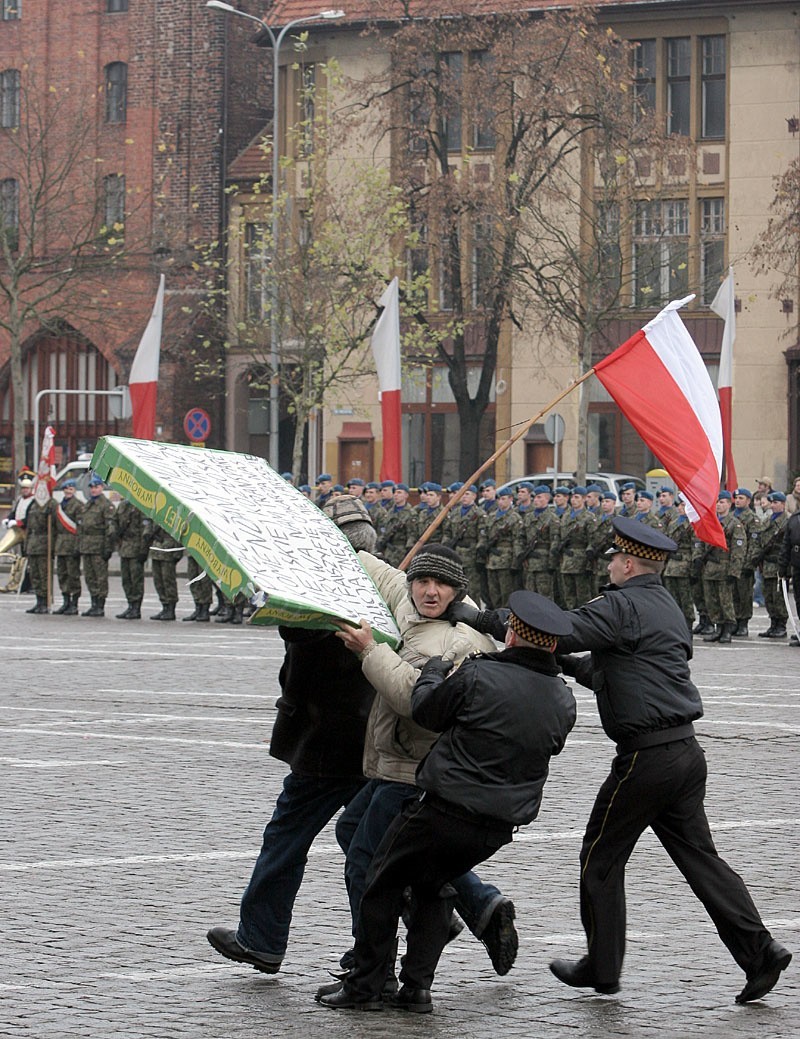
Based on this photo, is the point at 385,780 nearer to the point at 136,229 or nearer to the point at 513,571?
the point at 513,571

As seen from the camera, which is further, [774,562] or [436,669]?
[774,562]

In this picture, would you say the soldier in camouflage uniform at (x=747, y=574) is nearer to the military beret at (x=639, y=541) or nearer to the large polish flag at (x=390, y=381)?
the large polish flag at (x=390, y=381)

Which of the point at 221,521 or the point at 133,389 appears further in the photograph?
the point at 133,389

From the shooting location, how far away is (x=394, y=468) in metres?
27.2

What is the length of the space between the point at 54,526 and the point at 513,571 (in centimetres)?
695

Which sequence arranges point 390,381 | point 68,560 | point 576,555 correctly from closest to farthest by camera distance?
point 576,555
point 390,381
point 68,560

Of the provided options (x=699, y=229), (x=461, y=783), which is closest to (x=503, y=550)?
(x=461, y=783)

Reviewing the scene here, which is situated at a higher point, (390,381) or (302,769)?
(390,381)

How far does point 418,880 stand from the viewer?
6.81m

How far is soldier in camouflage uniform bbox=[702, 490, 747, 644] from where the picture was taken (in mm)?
23547

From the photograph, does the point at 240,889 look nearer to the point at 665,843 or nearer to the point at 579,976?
the point at 579,976

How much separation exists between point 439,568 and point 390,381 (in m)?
20.7

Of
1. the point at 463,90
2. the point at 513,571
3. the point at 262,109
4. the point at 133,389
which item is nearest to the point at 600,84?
the point at 463,90

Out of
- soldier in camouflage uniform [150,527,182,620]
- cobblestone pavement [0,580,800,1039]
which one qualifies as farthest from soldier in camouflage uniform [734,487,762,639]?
soldier in camouflage uniform [150,527,182,620]
